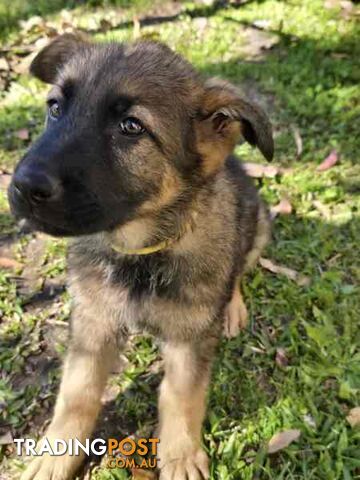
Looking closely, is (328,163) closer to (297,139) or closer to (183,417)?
(297,139)

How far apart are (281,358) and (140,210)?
1.49 metres

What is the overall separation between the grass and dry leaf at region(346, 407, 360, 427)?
0.13 ft

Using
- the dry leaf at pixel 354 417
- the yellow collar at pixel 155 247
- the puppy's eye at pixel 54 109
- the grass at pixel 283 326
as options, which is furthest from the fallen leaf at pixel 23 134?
the dry leaf at pixel 354 417

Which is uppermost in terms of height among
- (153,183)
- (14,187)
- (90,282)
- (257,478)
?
(14,187)

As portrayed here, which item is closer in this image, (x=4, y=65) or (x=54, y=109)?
(x=54, y=109)

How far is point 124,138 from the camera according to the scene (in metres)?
2.50

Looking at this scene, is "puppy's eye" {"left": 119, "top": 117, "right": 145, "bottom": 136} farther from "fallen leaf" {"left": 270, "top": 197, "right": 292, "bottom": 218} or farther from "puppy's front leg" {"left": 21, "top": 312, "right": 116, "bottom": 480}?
"fallen leaf" {"left": 270, "top": 197, "right": 292, "bottom": 218}

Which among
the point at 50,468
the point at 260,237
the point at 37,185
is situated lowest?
the point at 50,468

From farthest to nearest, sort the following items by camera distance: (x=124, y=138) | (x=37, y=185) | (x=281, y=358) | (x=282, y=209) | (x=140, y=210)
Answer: (x=282, y=209) → (x=281, y=358) → (x=140, y=210) → (x=124, y=138) → (x=37, y=185)

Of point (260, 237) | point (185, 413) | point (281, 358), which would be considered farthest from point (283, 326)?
point (185, 413)

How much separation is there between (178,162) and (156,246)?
0.45m

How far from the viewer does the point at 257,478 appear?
300 centimetres

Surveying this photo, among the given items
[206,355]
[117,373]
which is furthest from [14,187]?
[117,373]

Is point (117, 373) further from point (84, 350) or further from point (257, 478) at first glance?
point (257, 478)
